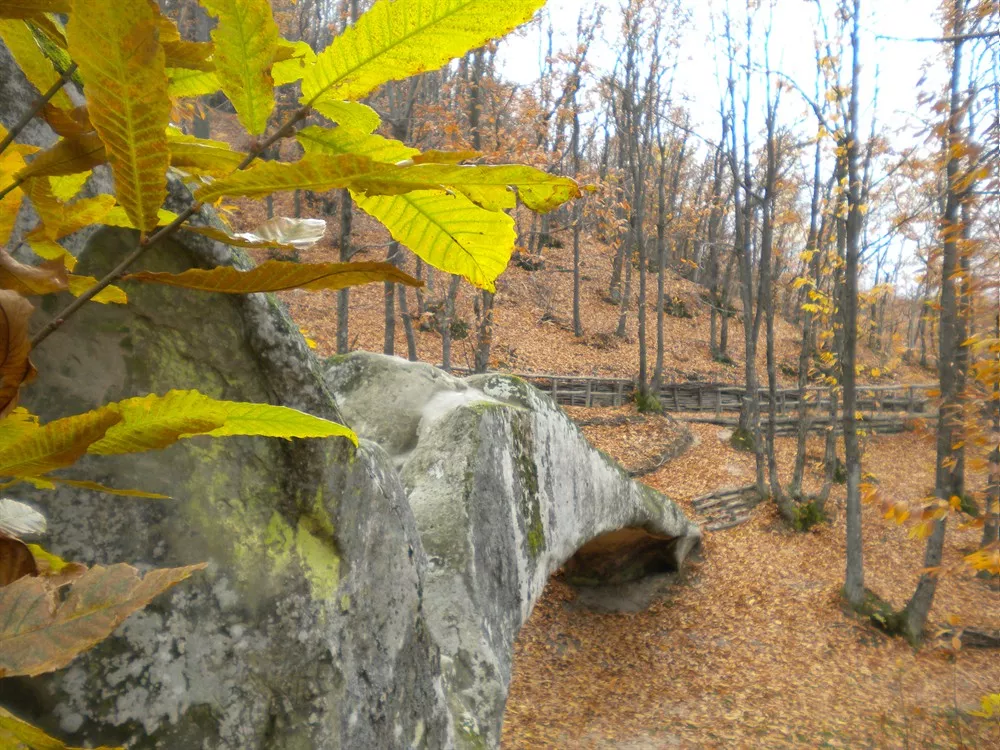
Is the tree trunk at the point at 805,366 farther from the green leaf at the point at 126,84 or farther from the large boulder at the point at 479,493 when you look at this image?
the green leaf at the point at 126,84

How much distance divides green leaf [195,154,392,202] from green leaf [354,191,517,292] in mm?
137

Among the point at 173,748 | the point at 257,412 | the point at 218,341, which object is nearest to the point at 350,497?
the point at 218,341

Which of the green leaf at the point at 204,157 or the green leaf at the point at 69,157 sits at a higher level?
the green leaf at the point at 204,157

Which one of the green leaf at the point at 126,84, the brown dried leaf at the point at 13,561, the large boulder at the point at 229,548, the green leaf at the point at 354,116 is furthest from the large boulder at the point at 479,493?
the green leaf at the point at 126,84

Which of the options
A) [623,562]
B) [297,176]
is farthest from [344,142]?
[623,562]

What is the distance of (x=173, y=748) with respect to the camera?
64.4 inches

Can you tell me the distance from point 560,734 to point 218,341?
7.00 metres

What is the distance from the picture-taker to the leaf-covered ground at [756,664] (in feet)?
24.2

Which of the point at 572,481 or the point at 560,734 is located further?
the point at 560,734

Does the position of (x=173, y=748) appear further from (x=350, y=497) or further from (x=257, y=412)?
(x=257, y=412)

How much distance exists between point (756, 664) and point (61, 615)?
982 cm

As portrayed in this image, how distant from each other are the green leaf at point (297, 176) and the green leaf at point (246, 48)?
0.07 meters

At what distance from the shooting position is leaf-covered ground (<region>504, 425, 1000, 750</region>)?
7367 millimetres

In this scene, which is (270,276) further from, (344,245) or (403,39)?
(344,245)
